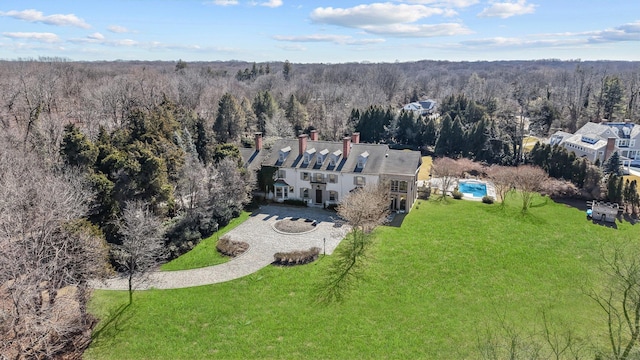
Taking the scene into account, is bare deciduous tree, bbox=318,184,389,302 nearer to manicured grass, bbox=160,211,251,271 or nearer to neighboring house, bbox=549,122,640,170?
manicured grass, bbox=160,211,251,271

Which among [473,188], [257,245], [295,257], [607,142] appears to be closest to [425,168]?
[473,188]

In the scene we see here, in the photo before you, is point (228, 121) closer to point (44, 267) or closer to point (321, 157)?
point (321, 157)

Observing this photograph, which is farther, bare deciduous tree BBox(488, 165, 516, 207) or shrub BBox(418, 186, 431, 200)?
shrub BBox(418, 186, 431, 200)

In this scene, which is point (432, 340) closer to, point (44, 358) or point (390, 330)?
point (390, 330)

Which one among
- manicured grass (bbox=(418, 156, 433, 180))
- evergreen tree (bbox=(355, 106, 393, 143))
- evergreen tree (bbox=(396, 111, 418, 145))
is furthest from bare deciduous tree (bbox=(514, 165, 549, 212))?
evergreen tree (bbox=(355, 106, 393, 143))

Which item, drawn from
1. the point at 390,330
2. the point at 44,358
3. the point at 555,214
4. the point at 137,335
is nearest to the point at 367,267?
the point at 390,330

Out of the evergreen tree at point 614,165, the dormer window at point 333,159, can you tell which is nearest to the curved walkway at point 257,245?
the dormer window at point 333,159

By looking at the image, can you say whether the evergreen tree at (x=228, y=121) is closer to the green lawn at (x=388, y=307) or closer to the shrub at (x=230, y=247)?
the shrub at (x=230, y=247)
